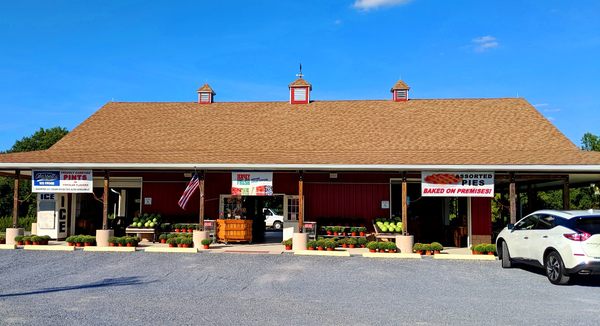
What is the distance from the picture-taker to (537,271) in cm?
1205

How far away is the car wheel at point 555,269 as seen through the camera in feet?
32.6

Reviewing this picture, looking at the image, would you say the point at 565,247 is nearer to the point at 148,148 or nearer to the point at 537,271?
the point at 537,271

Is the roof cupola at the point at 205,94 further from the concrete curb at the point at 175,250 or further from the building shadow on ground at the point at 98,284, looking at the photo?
the building shadow on ground at the point at 98,284

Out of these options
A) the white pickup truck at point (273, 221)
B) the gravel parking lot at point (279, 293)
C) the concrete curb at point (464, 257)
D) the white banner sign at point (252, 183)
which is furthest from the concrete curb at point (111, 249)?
the white pickup truck at point (273, 221)

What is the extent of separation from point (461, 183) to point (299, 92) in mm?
10509

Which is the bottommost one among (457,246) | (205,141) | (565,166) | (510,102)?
(457,246)

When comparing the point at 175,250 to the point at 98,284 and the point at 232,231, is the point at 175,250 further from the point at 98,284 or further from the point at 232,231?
the point at 98,284

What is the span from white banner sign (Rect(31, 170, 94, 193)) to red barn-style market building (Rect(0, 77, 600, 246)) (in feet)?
0.19

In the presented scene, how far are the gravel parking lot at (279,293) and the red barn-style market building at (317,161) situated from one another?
3.55 meters

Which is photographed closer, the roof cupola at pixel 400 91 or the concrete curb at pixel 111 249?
the concrete curb at pixel 111 249

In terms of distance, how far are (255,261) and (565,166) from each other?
384 inches

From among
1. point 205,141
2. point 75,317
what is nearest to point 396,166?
point 205,141

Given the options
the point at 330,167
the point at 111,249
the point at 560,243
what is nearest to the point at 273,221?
the point at 330,167

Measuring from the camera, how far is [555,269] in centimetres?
1018
